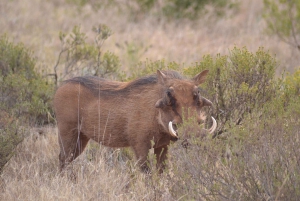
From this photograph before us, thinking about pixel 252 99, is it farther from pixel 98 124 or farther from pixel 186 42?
pixel 186 42

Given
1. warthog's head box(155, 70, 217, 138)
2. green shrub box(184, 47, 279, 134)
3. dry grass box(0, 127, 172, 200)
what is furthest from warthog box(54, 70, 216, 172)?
green shrub box(184, 47, 279, 134)

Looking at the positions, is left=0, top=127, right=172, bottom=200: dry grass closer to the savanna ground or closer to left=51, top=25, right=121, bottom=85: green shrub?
the savanna ground

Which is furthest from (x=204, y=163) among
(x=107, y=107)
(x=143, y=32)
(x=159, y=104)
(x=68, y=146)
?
(x=143, y=32)

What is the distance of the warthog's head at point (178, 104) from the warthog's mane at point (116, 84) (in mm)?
371

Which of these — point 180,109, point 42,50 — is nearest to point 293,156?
point 180,109

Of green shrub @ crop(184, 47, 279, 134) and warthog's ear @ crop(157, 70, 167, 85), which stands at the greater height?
warthog's ear @ crop(157, 70, 167, 85)

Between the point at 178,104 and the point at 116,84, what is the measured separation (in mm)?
1092

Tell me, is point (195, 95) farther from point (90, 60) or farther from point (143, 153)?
point (90, 60)

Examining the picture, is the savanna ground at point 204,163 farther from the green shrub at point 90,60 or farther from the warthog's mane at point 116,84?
the warthog's mane at point 116,84

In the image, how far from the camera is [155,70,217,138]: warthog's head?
4652mm

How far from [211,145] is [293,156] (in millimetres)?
543

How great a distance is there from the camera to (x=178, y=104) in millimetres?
4711

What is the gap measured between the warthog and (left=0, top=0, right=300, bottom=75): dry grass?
3.42m

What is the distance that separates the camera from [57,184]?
16.0 ft
